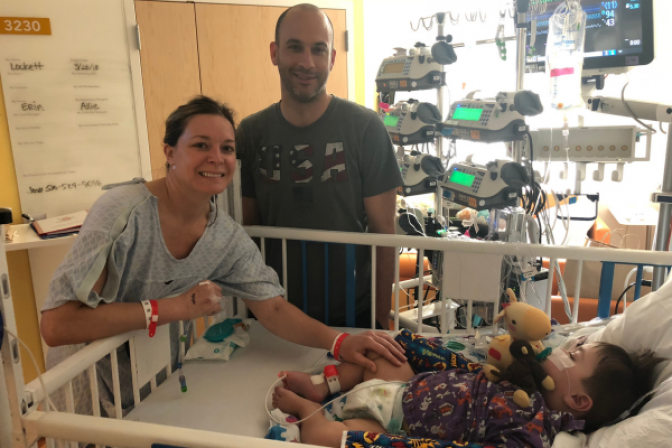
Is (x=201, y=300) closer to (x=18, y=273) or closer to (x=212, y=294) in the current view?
(x=212, y=294)

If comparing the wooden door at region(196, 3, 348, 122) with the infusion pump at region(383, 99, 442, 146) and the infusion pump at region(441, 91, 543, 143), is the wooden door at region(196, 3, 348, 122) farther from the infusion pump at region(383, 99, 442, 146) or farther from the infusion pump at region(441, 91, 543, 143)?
the infusion pump at region(441, 91, 543, 143)

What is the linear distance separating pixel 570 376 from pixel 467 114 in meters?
1.25

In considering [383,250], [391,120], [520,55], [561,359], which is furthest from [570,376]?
[391,120]

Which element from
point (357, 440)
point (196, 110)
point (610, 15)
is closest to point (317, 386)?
point (357, 440)

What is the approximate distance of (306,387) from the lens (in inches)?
50.9

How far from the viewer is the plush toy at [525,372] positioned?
1182 mm

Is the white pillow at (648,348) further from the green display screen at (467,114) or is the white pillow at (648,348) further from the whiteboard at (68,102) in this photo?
the whiteboard at (68,102)

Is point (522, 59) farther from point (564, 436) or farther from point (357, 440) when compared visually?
point (357, 440)

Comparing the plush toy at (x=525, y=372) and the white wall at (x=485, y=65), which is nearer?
the plush toy at (x=525, y=372)

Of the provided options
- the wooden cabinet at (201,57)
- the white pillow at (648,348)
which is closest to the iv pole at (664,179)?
the white pillow at (648,348)

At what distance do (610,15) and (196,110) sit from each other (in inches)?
65.0

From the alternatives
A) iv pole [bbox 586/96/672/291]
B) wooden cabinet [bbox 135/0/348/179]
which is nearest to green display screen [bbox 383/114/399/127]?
wooden cabinet [bbox 135/0/348/179]

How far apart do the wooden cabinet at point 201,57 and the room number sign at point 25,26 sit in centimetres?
46

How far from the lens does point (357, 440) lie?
3.23 ft
